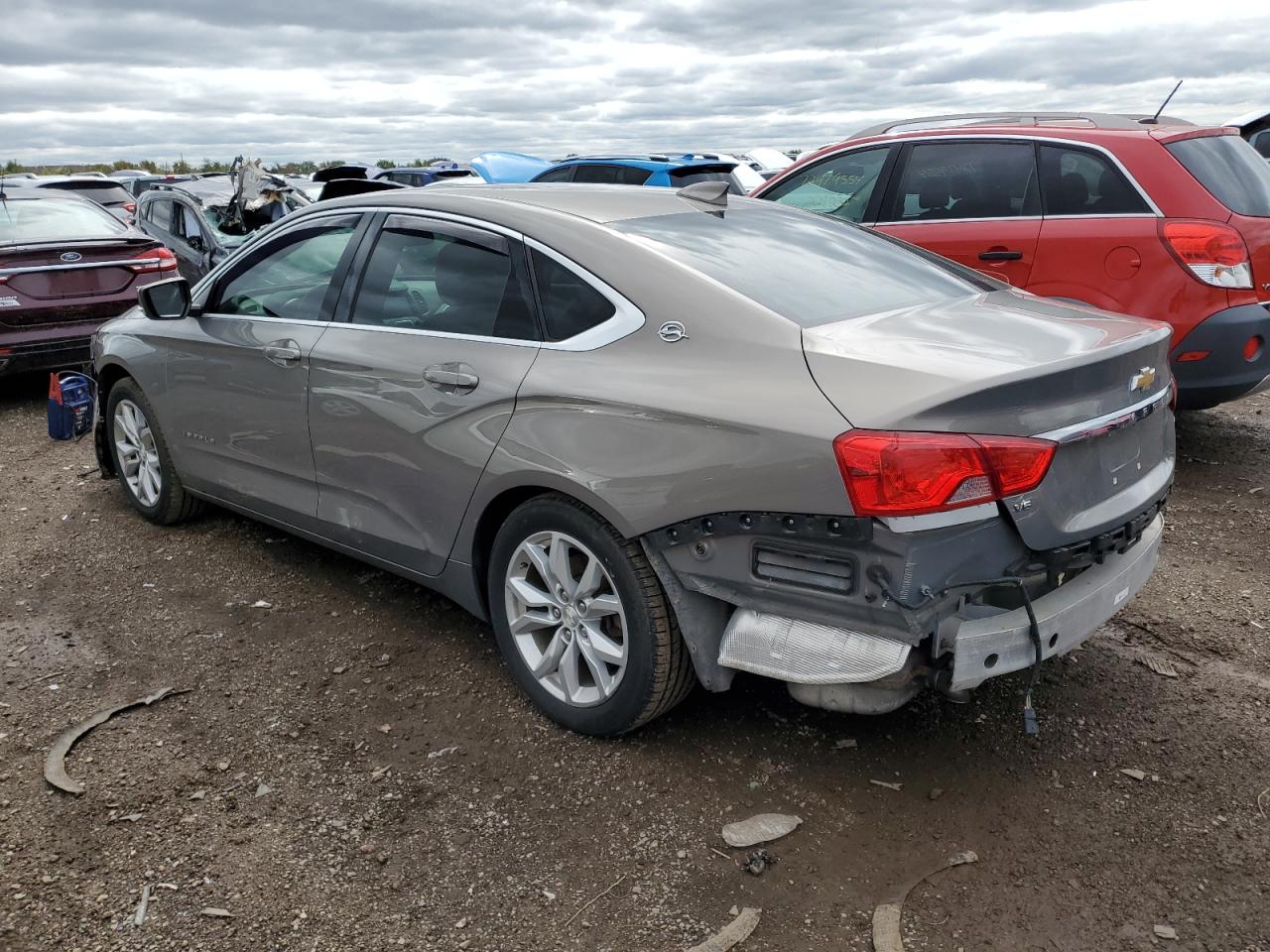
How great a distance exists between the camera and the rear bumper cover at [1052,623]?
2.53 m

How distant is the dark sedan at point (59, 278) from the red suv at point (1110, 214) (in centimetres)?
553

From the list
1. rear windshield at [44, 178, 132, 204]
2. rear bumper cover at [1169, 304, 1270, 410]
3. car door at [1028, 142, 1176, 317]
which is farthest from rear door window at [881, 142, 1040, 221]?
rear windshield at [44, 178, 132, 204]

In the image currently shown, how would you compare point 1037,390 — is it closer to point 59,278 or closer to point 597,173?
point 59,278

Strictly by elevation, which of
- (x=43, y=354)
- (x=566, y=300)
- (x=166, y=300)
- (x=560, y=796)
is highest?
(x=566, y=300)

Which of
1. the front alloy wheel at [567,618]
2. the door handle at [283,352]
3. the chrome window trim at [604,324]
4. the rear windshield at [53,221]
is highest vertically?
the rear windshield at [53,221]

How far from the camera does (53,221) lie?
Answer: 842 centimetres

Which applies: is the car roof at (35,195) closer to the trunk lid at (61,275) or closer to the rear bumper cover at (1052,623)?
the trunk lid at (61,275)

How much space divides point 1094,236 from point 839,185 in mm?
1761

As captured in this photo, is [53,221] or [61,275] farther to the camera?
[53,221]

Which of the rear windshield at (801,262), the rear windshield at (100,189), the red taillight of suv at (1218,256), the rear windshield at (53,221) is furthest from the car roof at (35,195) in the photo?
the rear windshield at (100,189)

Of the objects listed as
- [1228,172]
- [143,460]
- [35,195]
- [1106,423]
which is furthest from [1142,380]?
[35,195]

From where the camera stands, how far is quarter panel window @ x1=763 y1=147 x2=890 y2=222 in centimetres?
654

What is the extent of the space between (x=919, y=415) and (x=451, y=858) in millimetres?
1625

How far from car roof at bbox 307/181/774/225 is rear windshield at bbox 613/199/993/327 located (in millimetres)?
103
